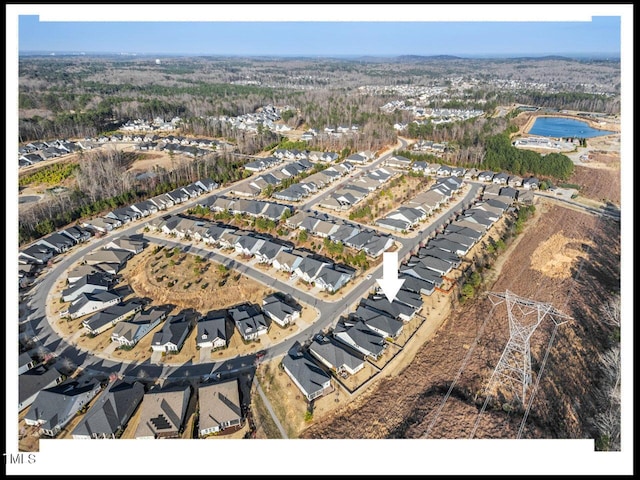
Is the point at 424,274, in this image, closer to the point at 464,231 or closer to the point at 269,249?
the point at 464,231

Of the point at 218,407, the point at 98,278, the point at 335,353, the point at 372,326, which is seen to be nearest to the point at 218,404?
the point at 218,407

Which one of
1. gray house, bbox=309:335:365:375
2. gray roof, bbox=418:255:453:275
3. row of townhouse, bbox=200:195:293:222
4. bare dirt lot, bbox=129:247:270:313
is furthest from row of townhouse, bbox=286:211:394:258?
gray house, bbox=309:335:365:375

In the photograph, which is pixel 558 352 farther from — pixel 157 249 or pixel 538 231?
Result: pixel 157 249

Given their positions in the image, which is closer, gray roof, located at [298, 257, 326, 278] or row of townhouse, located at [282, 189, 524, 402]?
row of townhouse, located at [282, 189, 524, 402]

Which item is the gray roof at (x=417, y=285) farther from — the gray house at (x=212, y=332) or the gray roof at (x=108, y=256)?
the gray roof at (x=108, y=256)

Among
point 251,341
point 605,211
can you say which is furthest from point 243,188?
point 605,211

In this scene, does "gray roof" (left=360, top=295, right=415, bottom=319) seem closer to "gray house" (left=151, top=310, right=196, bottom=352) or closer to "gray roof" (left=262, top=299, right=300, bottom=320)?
"gray roof" (left=262, top=299, right=300, bottom=320)
